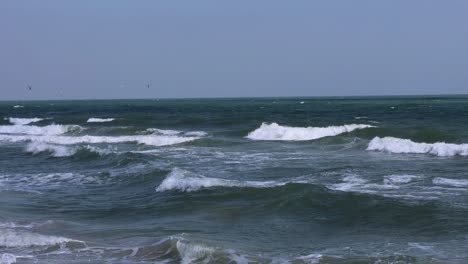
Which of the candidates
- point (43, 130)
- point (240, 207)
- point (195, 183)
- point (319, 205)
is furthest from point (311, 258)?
point (43, 130)

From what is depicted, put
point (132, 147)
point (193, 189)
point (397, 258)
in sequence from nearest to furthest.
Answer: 1. point (397, 258)
2. point (193, 189)
3. point (132, 147)

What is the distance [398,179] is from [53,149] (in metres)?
15.2

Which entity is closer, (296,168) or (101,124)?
(296,168)

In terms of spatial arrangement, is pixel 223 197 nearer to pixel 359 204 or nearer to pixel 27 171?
pixel 359 204


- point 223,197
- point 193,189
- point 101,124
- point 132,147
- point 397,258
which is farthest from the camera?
point 101,124

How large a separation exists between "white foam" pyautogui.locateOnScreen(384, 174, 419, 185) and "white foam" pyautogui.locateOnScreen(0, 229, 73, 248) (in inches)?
319

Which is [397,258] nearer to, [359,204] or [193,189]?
[359,204]

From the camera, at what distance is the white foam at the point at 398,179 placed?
595 inches

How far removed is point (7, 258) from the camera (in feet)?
29.1

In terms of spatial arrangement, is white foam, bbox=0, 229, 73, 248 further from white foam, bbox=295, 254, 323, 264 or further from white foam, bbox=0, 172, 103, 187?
white foam, bbox=0, 172, 103, 187

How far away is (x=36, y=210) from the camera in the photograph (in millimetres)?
12906

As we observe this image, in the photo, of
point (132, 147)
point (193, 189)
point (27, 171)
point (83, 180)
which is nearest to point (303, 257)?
point (193, 189)

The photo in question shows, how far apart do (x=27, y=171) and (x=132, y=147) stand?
991cm

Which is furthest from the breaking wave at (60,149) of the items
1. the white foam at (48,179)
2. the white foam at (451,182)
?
the white foam at (451,182)
